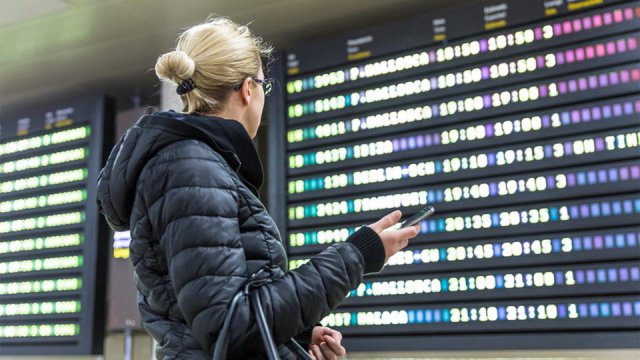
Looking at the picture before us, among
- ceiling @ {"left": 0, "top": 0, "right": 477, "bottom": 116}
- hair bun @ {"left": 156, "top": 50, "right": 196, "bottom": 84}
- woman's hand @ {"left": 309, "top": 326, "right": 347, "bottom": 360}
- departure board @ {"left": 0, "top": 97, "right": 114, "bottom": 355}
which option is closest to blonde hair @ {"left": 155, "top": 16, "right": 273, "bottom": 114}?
hair bun @ {"left": 156, "top": 50, "right": 196, "bottom": 84}

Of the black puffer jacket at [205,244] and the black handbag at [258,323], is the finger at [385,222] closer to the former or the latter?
the black puffer jacket at [205,244]

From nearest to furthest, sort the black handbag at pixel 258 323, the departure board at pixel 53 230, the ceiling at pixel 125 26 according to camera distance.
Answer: the black handbag at pixel 258 323, the ceiling at pixel 125 26, the departure board at pixel 53 230

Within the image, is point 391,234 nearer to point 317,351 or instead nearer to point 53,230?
point 317,351

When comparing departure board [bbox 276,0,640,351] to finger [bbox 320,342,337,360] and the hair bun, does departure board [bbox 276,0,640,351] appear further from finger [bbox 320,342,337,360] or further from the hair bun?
the hair bun

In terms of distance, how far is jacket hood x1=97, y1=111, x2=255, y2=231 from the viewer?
1177 mm

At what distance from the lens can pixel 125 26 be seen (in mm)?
3729

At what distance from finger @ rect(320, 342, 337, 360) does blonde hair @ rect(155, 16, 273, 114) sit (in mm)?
535

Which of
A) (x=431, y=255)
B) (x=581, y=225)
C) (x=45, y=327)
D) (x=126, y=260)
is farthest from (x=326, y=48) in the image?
(x=45, y=327)

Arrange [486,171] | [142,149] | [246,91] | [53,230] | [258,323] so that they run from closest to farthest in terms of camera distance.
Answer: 1. [258,323]
2. [142,149]
3. [246,91]
4. [486,171]
5. [53,230]

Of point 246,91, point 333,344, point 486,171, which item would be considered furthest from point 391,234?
point 486,171

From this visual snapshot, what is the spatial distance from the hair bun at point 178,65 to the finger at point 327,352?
613 mm

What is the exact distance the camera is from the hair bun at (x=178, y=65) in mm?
1237

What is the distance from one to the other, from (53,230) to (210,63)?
3504mm

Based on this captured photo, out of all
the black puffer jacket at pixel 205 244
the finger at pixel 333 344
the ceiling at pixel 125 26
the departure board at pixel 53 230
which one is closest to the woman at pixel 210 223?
the black puffer jacket at pixel 205 244
